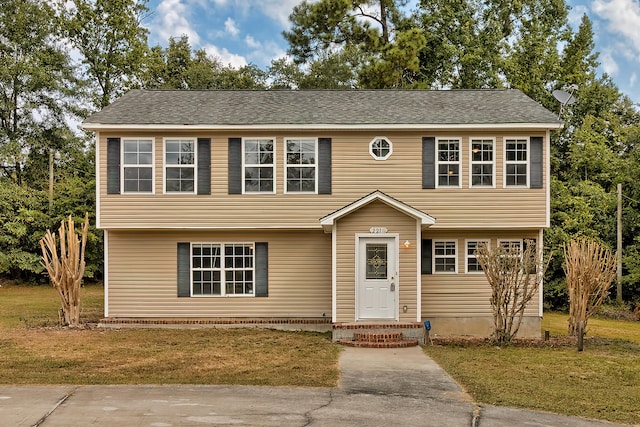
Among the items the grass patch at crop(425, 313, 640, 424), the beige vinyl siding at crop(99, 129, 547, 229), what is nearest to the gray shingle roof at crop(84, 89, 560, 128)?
the beige vinyl siding at crop(99, 129, 547, 229)

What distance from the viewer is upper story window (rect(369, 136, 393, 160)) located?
16.6 meters

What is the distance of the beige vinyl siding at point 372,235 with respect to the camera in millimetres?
15203

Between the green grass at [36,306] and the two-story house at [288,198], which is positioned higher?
the two-story house at [288,198]

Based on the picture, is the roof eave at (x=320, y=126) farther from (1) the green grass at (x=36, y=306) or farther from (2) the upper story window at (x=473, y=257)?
(1) the green grass at (x=36, y=306)

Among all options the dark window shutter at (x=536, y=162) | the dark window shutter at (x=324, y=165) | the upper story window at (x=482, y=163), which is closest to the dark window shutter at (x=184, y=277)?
the dark window shutter at (x=324, y=165)

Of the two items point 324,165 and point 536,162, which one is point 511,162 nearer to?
point 536,162

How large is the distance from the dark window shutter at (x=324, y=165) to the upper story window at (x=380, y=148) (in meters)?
1.11

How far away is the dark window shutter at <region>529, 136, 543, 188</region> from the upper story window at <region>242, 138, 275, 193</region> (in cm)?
656

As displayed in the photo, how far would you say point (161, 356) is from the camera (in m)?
12.4

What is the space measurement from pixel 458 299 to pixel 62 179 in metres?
21.8

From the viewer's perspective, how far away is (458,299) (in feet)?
54.9

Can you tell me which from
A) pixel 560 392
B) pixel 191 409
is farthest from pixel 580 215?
pixel 191 409

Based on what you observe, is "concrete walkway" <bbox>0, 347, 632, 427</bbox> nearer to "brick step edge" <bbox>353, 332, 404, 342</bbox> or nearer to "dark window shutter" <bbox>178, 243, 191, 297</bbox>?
"brick step edge" <bbox>353, 332, 404, 342</bbox>

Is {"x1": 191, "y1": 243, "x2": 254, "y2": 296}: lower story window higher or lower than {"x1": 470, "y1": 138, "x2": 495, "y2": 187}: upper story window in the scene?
lower
